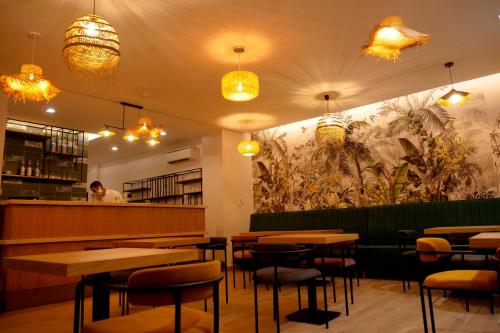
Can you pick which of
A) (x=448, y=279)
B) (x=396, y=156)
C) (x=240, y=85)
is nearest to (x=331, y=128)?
(x=396, y=156)

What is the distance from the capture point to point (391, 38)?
3.31 metres

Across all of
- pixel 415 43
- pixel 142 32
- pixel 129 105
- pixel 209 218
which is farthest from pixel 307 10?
pixel 209 218

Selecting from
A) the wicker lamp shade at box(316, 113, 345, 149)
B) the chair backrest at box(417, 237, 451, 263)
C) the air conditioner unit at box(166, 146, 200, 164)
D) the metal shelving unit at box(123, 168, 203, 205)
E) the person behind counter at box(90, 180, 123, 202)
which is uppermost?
the air conditioner unit at box(166, 146, 200, 164)

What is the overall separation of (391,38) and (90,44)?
103 inches

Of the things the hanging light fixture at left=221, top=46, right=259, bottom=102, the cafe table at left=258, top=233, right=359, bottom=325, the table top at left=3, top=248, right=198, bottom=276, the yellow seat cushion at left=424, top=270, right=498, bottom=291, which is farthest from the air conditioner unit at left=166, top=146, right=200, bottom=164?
the table top at left=3, top=248, right=198, bottom=276

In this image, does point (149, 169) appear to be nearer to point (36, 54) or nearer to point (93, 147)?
point (93, 147)

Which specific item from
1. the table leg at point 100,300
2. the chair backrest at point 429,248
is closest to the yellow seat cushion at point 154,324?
the table leg at point 100,300

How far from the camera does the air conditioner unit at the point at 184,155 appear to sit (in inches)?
390

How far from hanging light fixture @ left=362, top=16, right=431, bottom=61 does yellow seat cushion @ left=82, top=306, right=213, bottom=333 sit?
2755mm

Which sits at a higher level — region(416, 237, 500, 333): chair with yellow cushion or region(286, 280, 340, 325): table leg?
region(416, 237, 500, 333): chair with yellow cushion

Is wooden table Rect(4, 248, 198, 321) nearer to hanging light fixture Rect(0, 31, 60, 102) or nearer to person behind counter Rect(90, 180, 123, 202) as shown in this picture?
hanging light fixture Rect(0, 31, 60, 102)

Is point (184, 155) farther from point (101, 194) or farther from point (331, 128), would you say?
point (331, 128)

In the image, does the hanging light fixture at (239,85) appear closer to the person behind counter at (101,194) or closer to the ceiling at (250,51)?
the ceiling at (250,51)

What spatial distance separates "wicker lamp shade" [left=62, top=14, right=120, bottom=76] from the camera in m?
3.00
